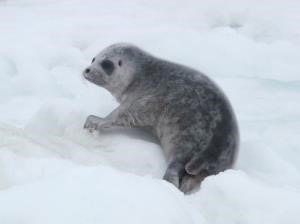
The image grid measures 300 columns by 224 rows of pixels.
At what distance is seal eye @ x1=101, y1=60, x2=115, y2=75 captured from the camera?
3.86m

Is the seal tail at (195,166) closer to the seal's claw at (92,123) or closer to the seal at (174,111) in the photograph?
the seal at (174,111)

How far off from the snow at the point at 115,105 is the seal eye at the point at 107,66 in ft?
0.73

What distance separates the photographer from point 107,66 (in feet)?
12.7

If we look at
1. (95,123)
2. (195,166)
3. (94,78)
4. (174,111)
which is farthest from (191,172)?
(94,78)

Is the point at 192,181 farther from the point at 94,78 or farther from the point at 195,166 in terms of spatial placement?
the point at 94,78

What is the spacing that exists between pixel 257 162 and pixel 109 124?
2.63 feet

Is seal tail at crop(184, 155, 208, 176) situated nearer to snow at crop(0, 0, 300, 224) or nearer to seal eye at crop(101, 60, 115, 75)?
snow at crop(0, 0, 300, 224)

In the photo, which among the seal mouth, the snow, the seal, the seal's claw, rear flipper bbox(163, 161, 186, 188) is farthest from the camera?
the seal mouth

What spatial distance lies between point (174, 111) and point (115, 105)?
647 mm

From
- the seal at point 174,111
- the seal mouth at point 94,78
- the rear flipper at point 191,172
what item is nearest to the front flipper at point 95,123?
the seal at point 174,111

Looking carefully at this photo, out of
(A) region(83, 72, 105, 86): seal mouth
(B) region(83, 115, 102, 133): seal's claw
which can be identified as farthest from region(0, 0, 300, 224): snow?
(A) region(83, 72, 105, 86): seal mouth

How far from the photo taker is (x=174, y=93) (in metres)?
3.55

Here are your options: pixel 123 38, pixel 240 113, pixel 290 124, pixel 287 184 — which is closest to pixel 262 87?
pixel 240 113

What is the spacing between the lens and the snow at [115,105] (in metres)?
1.94
